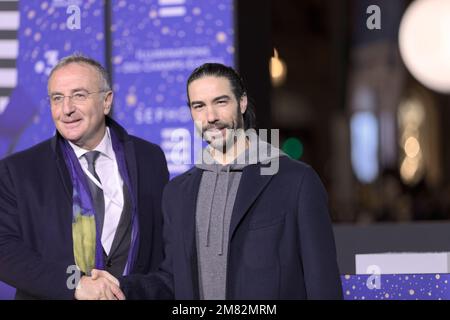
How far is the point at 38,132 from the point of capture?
370 centimetres

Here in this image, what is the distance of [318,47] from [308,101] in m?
1.10

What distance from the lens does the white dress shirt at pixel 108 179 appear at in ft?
10.7

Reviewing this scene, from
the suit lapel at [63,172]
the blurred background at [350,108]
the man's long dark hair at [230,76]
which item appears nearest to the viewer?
the man's long dark hair at [230,76]

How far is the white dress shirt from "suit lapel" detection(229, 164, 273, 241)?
56 cm

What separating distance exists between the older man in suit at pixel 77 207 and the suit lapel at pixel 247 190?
0.48m

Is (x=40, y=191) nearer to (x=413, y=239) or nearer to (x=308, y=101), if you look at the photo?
(x=413, y=239)

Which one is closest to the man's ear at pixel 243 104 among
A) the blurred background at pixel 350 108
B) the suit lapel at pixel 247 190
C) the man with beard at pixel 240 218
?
the man with beard at pixel 240 218

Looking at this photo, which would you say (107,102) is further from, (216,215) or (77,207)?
(216,215)

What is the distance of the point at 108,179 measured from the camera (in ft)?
10.8

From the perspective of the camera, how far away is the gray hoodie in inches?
116

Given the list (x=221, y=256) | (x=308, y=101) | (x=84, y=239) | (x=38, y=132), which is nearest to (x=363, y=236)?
(x=221, y=256)

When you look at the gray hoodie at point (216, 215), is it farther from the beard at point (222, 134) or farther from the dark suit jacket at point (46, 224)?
the dark suit jacket at point (46, 224)

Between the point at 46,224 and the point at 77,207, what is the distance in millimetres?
133

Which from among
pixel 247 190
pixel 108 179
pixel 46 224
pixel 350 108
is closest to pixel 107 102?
pixel 108 179
